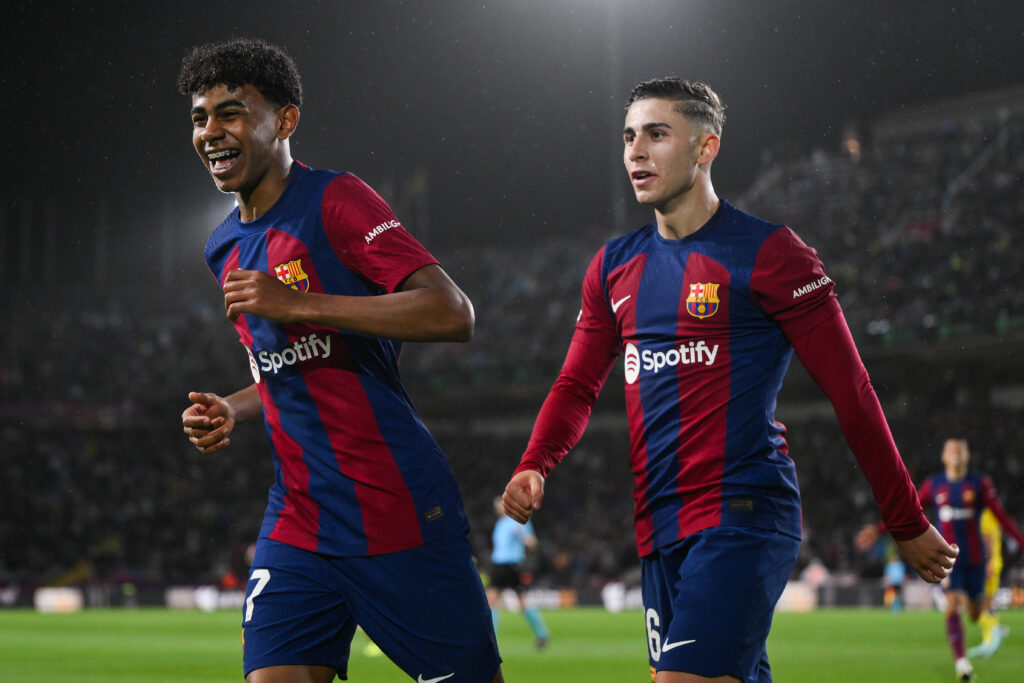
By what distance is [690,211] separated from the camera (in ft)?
13.1

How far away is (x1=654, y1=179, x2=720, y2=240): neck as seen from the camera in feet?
13.1

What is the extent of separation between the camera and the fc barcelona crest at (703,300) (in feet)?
12.5

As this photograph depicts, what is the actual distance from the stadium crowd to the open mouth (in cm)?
2221

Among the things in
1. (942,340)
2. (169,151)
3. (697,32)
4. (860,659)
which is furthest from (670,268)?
(169,151)

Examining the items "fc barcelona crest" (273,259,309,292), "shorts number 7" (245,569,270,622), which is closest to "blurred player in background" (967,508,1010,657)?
"shorts number 7" (245,569,270,622)

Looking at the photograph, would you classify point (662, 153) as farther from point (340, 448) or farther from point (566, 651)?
point (566, 651)

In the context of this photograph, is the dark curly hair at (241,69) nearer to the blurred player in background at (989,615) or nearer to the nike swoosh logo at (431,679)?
the nike swoosh logo at (431,679)

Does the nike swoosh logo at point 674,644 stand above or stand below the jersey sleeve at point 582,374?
below

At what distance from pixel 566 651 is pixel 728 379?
10.6 m

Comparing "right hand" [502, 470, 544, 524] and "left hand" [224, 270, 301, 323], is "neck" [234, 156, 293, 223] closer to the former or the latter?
"left hand" [224, 270, 301, 323]

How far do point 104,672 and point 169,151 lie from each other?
24.7 meters

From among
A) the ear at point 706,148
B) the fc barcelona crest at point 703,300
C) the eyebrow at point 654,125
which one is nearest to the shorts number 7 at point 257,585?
the fc barcelona crest at point 703,300

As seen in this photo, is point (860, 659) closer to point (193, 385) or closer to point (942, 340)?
point (942, 340)

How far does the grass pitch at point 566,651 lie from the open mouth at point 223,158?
7.55 m
